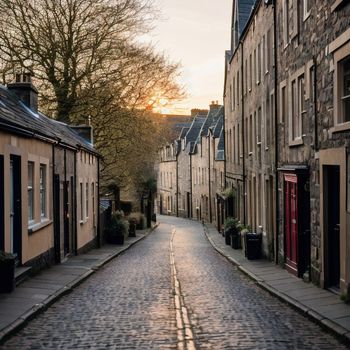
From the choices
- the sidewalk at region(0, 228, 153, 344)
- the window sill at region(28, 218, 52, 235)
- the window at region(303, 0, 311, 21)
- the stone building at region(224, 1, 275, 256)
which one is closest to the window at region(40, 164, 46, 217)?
the window sill at region(28, 218, 52, 235)

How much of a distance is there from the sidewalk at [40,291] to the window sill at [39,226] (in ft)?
3.72

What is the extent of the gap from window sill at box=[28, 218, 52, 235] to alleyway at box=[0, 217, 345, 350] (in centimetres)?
189

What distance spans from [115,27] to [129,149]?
256 inches

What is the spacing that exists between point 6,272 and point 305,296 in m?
5.88

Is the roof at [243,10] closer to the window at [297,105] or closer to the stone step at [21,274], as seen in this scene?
the window at [297,105]

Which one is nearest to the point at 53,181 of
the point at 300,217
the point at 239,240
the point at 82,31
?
the point at 300,217

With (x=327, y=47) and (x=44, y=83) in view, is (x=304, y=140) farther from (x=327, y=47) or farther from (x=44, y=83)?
(x=44, y=83)

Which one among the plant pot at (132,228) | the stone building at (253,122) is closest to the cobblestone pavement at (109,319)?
the stone building at (253,122)

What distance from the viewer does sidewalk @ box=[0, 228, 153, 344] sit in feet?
30.3

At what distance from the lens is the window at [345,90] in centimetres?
1113

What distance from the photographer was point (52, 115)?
3009 centimetres

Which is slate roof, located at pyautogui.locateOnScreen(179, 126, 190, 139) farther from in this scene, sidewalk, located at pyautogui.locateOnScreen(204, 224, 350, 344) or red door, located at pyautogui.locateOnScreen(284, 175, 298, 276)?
red door, located at pyautogui.locateOnScreen(284, 175, 298, 276)

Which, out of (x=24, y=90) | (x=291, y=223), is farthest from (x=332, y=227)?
(x=24, y=90)

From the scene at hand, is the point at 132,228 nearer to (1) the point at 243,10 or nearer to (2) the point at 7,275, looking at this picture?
(1) the point at 243,10
